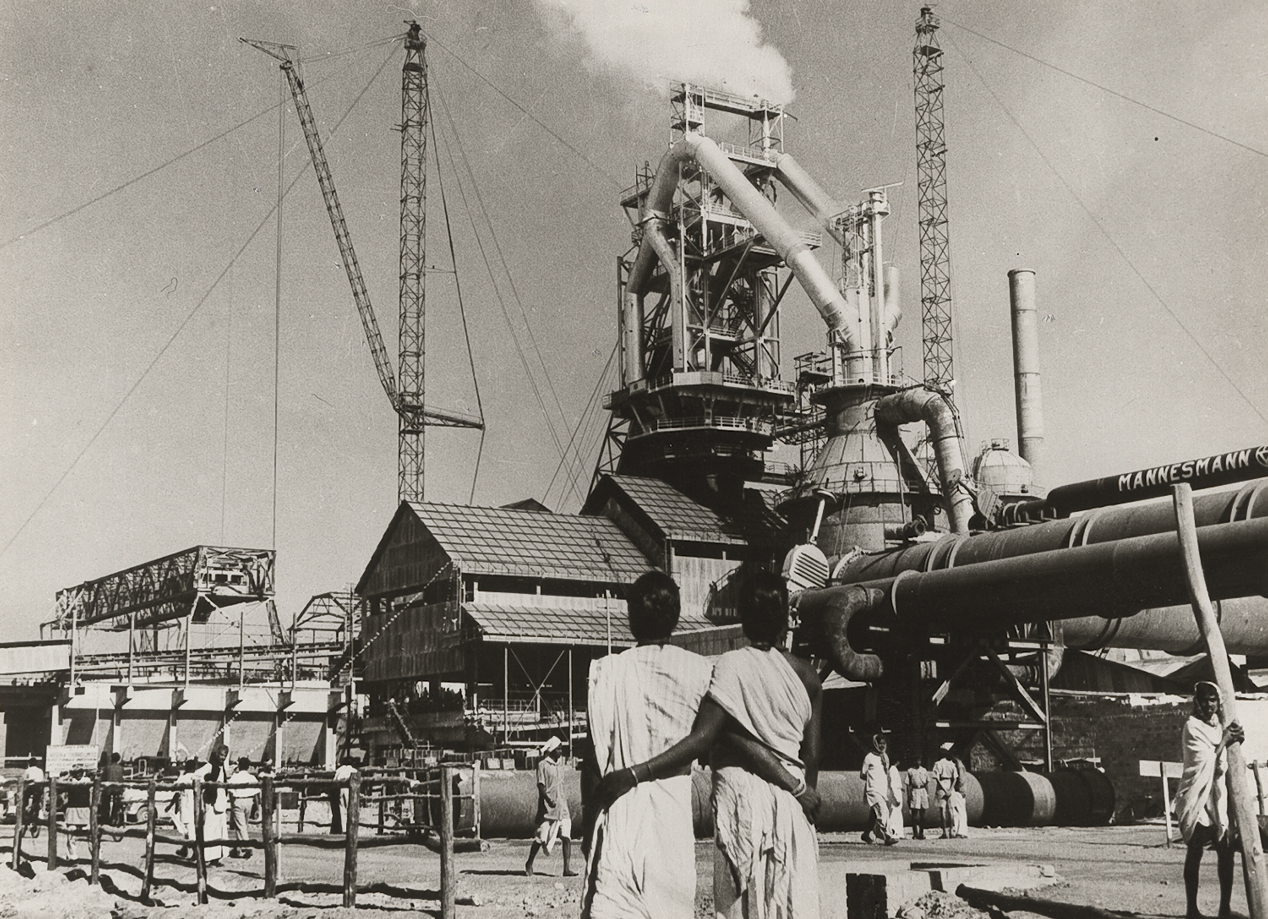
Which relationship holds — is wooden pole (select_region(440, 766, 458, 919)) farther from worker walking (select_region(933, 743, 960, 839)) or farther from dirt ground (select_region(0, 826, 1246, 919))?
worker walking (select_region(933, 743, 960, 839))

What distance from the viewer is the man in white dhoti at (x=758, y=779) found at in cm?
642

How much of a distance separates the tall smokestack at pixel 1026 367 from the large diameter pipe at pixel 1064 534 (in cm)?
3339

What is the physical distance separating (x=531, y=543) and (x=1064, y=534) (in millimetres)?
31931

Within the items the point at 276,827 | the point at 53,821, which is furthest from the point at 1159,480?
the point at 53,821

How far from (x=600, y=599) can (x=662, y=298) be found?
15990 millimetres

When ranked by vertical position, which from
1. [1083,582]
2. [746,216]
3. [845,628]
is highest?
[746,216]

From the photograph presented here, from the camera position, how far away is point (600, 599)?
51375mm

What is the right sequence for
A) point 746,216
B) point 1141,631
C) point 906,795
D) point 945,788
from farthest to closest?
point 746,216 → point 1141,631 → point 906,795 → point 945,788

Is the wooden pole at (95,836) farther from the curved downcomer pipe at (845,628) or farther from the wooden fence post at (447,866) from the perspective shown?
the curved downcomer pipe at (845,628)

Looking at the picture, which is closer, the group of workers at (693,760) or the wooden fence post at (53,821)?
the group of workers at (693,760)

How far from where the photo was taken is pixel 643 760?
6.45m

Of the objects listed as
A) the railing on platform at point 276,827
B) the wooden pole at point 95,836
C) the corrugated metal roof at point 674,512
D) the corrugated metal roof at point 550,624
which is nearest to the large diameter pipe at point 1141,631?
the railing on platform at point 276,827

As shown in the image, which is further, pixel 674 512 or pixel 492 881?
pixel 674 512

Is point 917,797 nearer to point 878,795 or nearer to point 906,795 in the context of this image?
point 906,795
